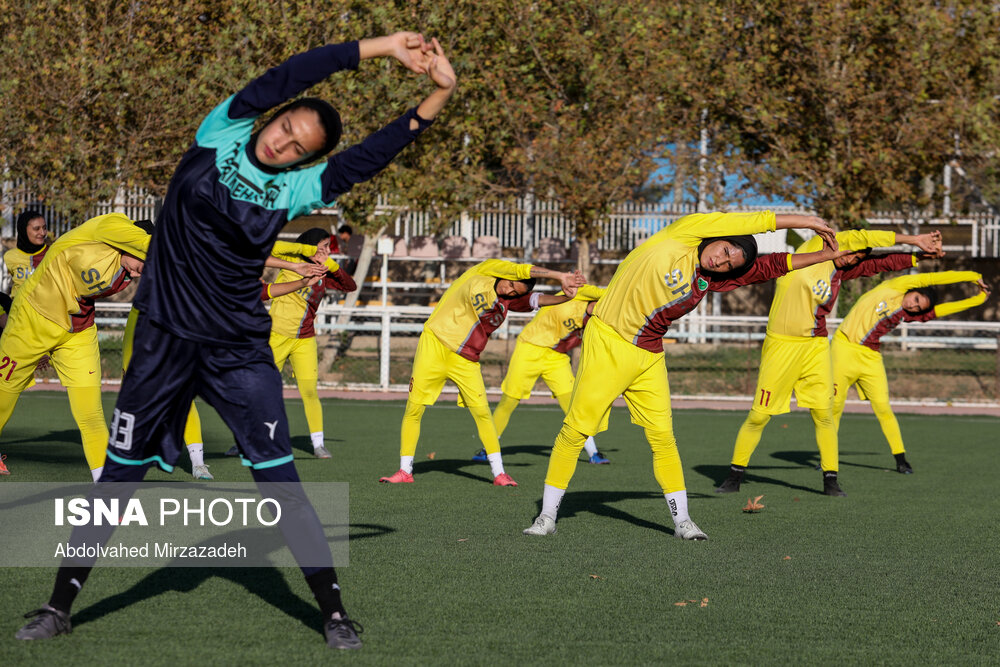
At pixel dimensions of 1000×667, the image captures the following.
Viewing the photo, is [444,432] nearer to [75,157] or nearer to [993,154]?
[75,157]

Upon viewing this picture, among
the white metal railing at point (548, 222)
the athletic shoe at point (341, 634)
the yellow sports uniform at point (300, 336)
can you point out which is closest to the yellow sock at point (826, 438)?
the yellow sports uniform at point (300, 336)

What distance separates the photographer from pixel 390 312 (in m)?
20.2

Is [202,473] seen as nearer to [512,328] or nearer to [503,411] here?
[503,411]

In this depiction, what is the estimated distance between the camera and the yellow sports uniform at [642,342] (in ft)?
22.8

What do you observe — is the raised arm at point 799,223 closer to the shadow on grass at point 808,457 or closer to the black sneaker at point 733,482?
the black sneaker at point 733,482

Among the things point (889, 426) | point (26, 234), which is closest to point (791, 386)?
point (889, 426)

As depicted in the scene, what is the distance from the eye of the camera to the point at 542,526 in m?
7.22

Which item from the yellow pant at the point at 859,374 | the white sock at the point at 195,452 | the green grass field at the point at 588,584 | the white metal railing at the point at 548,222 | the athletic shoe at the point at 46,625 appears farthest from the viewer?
the white metal railing at the point at 548,222

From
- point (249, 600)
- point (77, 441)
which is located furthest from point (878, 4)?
point (249, 600)

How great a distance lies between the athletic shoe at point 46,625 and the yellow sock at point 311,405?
6.88 meters

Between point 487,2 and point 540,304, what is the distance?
1518cm

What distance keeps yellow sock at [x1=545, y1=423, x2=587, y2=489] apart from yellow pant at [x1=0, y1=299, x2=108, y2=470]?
125 inches

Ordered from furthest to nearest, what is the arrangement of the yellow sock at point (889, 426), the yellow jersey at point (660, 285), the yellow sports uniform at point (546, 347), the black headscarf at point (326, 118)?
the yellow sports uniform at point (546, 347) → the yellow sock at point (889, 426) → the yellow jersey at point (660, 285) → the black headscarf at point (326, 118)

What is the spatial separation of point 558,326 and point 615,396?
432 centimetres
